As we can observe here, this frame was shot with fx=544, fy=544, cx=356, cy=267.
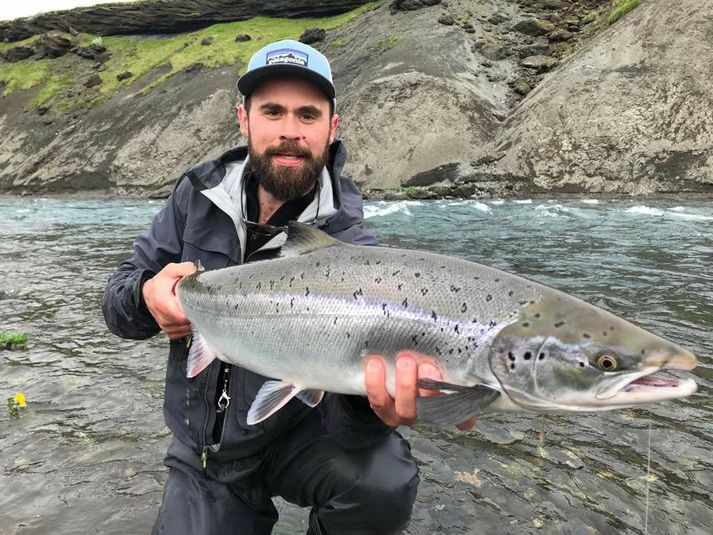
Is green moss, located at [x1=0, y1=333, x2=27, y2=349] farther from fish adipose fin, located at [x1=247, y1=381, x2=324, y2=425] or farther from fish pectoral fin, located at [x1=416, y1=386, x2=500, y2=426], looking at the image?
fish pectoral fin, located at [x1=416, y1=386, x2=500, y2=426]

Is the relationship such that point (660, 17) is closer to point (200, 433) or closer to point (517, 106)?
point (517, 106)

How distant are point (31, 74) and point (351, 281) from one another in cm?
6679

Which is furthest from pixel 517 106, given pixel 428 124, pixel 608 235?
pixel 608 235

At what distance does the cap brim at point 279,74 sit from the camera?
11.0 ft

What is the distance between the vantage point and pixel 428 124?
99.7 ft

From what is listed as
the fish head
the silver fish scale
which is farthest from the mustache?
the fish head

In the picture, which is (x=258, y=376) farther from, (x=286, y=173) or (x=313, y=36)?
(x=313, y=36)

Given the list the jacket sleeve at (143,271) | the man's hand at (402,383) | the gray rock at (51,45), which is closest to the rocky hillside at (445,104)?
the gray rock at (51,45)

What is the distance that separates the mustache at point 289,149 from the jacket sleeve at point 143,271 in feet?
1.98

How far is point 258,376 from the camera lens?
301 centimetres

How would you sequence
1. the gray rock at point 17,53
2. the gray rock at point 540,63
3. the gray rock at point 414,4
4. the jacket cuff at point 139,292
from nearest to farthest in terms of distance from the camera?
the jacket cuff at point 139,292
the gray rock at point 540,63
the gray rock at point 414,4
the gray rock at point 17,53

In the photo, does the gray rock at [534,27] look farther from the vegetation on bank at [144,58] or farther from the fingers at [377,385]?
the fingers at [377,385]

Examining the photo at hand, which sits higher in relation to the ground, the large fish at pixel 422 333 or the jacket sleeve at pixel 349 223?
the jacket sleeve at pixel 349 223

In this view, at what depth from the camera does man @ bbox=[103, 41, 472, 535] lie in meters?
2.94
